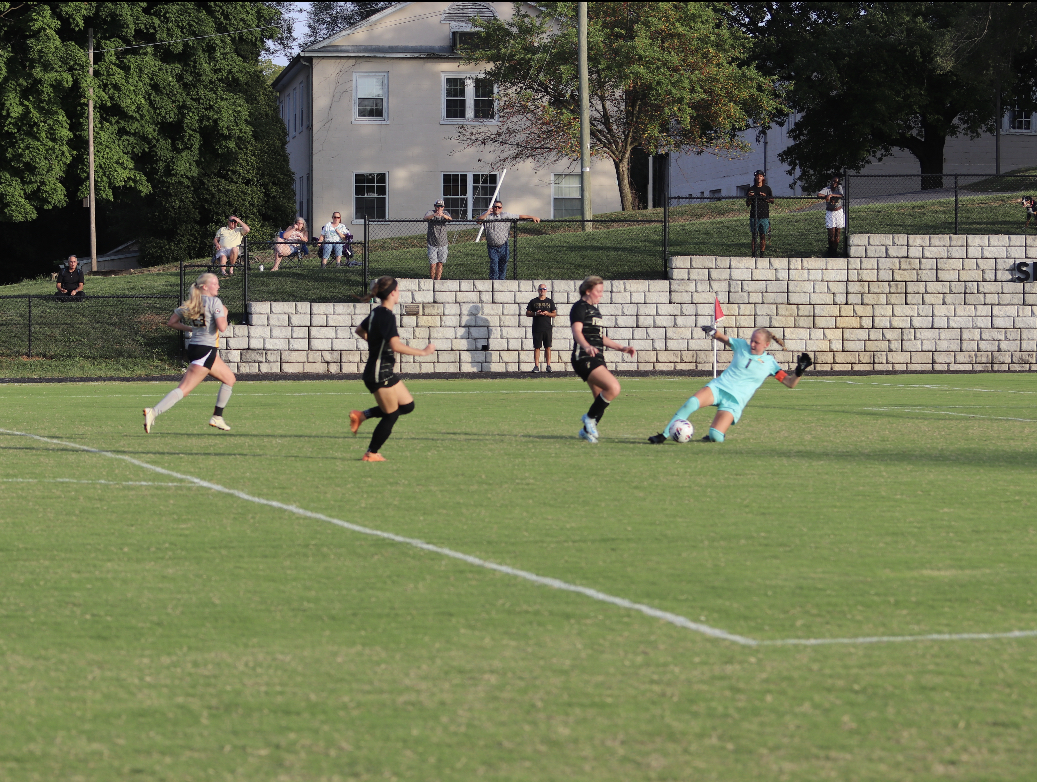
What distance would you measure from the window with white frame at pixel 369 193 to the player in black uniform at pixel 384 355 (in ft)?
136

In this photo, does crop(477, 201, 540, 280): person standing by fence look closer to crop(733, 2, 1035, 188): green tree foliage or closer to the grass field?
the grass field

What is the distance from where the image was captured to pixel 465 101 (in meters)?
52.8

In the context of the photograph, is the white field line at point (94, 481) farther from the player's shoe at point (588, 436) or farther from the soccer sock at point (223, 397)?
the player's shoe at point (588, 436)

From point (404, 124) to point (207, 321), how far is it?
128 ft

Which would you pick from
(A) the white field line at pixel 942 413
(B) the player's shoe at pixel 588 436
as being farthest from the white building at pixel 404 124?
(B) the player's shoe at pixel 588 436

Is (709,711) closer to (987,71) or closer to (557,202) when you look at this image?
(987,71)

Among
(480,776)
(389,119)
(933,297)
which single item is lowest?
(480,776)

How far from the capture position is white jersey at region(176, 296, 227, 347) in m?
14.9

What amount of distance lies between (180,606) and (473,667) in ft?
6.07

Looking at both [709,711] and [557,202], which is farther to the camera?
[557,202]

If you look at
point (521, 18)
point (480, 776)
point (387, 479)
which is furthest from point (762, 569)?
point (521, 18)

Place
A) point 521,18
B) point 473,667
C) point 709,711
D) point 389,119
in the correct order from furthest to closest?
1. point 389,119
2. point 521,18
3. point 473,667
4. point 709,711

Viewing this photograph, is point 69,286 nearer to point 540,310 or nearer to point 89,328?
point 89,328

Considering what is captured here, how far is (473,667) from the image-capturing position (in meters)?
5.46
